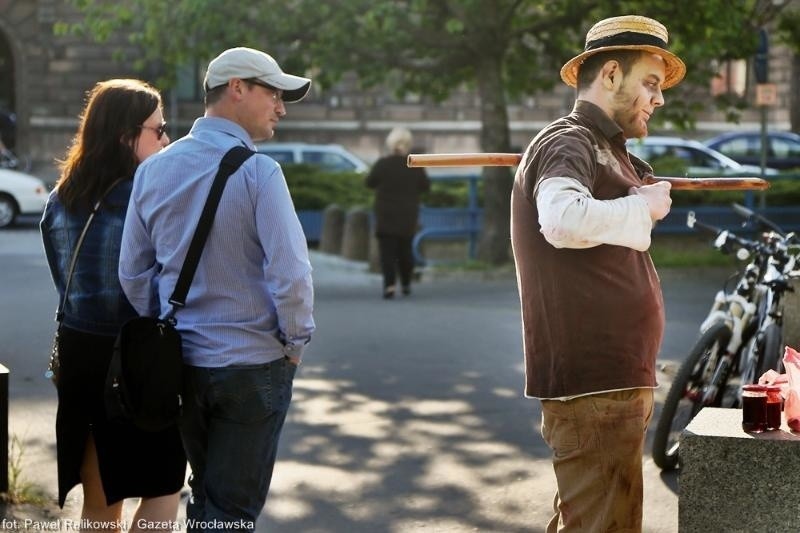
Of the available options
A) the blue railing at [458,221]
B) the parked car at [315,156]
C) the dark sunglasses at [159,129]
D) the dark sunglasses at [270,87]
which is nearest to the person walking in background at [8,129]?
the parked car at [315,156]

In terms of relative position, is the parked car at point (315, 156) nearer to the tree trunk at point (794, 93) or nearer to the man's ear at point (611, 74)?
the tree trunk at point (794, 93)

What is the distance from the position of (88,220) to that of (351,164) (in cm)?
2398

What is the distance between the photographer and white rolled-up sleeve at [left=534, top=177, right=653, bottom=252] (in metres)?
3.53

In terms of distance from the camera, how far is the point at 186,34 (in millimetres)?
17828

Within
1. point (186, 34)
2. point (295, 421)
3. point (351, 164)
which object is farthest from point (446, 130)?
point (295, 421)

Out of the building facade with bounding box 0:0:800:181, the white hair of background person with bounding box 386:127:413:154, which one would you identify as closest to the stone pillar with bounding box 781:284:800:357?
the white hair of background person with bounding box 386:127:413:154

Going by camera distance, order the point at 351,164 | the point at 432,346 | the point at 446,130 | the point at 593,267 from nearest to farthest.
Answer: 1. the point at 593,267
2. the point at 432,346
3. the point at 351,164
4. the point at 446,130

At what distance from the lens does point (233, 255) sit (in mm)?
4164

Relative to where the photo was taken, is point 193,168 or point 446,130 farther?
point 446,130

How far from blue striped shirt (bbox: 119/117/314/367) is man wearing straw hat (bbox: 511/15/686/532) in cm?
67

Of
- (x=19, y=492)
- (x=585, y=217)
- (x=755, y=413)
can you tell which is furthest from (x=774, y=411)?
(x=19, y=492)

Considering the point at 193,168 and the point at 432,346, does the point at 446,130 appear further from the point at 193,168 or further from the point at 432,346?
the point at 193,168

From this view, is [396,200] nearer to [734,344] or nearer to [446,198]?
[446,198]

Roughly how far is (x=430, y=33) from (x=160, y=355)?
14.3m
